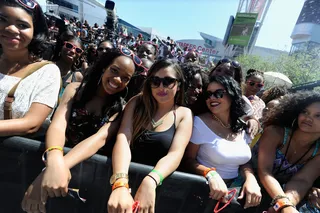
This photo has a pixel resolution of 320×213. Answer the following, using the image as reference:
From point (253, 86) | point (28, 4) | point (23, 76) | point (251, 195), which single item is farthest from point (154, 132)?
point (253, 86)

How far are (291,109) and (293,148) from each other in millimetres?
364

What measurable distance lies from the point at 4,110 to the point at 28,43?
0.54m

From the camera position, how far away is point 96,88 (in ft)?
6.52

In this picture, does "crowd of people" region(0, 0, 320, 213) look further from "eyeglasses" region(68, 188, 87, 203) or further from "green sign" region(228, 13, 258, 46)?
"green sign" region(228, 13, 258, 46)

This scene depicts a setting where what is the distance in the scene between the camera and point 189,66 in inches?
109

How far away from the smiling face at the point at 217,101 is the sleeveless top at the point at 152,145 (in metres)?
0.48

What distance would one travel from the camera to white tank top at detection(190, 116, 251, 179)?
5.92 ft

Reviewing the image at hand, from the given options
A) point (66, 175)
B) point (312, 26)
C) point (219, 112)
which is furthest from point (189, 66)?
point (312, 26)

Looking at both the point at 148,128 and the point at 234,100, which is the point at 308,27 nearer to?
the point at 234,100

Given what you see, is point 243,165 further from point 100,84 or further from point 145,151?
point 100,84

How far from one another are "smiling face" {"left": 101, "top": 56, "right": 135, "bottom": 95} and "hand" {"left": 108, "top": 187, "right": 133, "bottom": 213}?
89cm

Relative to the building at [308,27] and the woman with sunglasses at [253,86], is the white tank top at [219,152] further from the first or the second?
the building at [308,27]

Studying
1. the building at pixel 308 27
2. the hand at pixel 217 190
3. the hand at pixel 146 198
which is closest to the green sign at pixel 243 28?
the building at pixel 308 27

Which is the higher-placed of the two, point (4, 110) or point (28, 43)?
point (28, 43)
